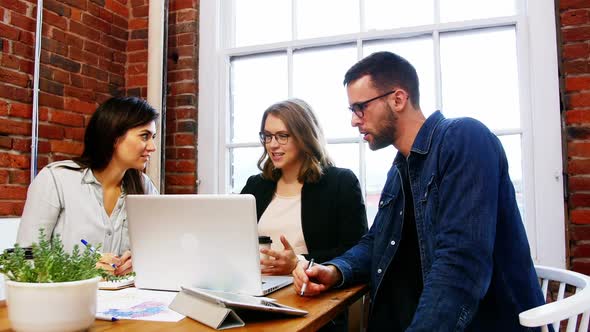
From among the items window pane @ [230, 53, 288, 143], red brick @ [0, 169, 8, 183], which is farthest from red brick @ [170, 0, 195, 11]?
red brick @ [0, 169, 8, 183]

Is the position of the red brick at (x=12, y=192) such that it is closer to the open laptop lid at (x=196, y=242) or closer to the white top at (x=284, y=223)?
the white top at (x=284, y=223)

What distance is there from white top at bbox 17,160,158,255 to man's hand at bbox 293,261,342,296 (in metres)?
0.97

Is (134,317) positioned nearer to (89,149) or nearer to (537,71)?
(89,149)

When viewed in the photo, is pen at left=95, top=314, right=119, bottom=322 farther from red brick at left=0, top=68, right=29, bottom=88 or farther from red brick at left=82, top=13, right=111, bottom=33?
red brick at left=82, top=13, right=111, bottom=33

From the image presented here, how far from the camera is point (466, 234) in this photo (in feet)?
3.59

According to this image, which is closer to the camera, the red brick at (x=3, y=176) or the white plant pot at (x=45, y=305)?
the white plant pot at (x=45, y=305)

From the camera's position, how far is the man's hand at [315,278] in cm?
127

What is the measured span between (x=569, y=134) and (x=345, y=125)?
1053mm

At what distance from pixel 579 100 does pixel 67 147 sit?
2.52m

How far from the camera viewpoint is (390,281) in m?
1.46

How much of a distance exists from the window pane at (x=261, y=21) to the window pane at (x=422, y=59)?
0.61 meters

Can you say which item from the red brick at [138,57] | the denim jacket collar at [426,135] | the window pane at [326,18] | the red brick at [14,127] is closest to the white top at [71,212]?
the red brick at [14,127]

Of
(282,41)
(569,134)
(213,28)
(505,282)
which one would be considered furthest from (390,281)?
(213,28)

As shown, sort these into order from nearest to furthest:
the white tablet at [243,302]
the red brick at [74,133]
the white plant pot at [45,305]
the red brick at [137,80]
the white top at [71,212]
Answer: the white plant pot at [45,305]
the white tablet at [243,302]
the white top at [71,212]
the red brick at [74,133]
the red brick at [137,80]
